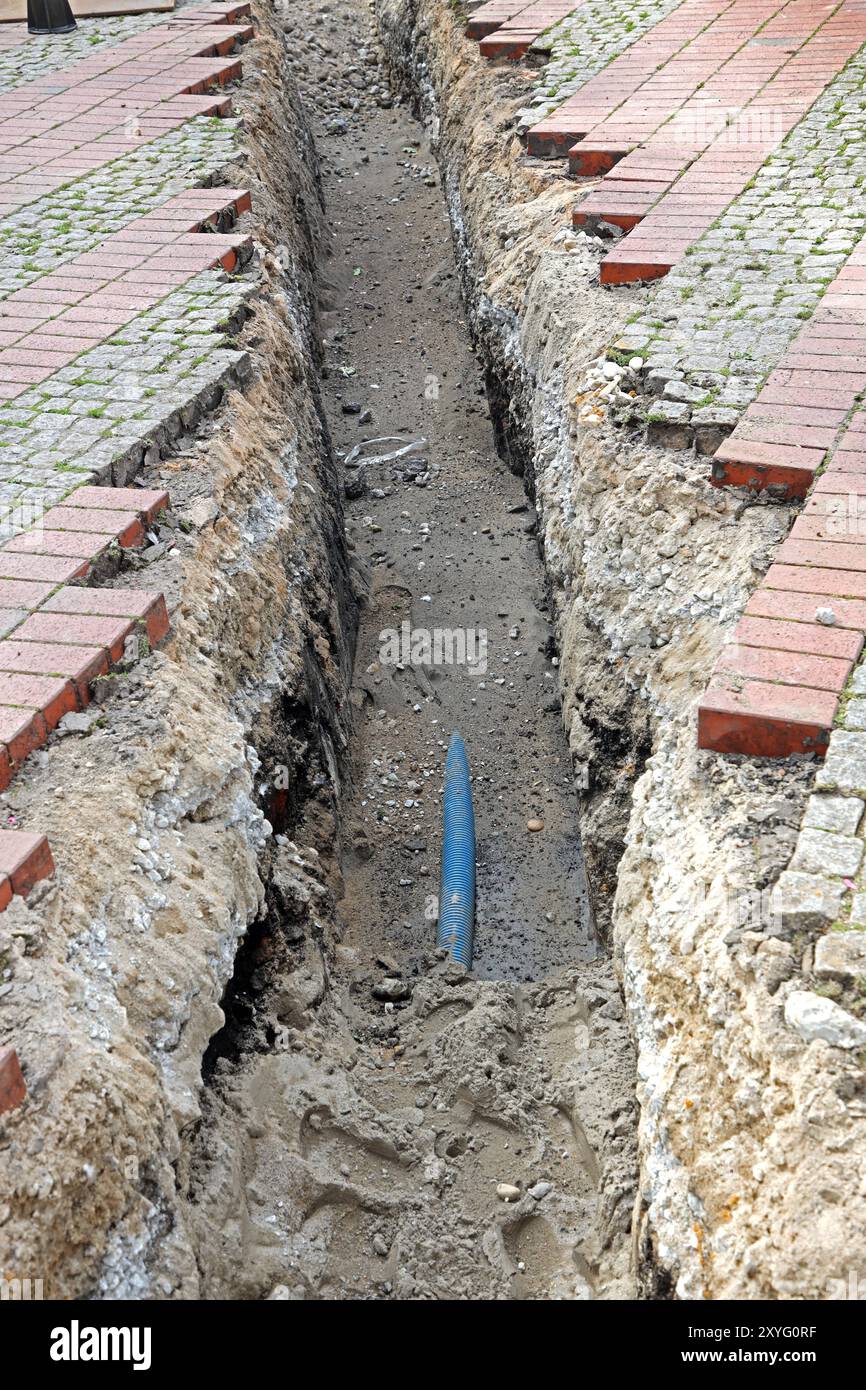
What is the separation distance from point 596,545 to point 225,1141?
2.34 metres

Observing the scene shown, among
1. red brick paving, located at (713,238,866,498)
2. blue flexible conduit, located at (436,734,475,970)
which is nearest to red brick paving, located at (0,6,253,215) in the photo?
blue flexible conduit, located at (436,734,475,970)

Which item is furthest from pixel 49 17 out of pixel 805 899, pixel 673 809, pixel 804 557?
pixel 805 899

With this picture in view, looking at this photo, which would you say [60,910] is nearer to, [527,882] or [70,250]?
[527,882]

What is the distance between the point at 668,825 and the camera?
3174mm

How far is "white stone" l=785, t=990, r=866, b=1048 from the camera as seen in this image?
2273 mm

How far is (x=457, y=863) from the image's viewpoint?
175 inches

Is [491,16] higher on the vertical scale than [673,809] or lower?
higher

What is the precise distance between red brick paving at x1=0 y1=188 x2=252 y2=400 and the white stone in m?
3.34

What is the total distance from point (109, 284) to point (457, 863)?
108 inches

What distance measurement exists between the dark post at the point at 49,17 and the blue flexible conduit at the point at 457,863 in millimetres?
5905

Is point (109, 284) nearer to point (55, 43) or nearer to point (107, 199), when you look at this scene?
point (107, 199)

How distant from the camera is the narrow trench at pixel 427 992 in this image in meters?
3.08

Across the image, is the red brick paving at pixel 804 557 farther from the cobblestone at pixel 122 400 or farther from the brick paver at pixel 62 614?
the cobblestone at pixel 122 400

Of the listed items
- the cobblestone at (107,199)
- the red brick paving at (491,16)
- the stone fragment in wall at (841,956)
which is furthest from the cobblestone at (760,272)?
the red brick paving at (491,16)
